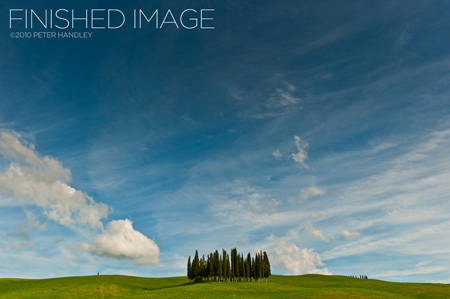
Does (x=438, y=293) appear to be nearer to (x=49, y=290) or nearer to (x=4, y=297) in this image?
(x=49, y=290)

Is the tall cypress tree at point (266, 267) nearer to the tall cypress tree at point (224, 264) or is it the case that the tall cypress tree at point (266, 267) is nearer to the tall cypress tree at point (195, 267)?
the tall cypress tree at point (224, 264)

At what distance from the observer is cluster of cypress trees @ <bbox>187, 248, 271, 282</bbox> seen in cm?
10394

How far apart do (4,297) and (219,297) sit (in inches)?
1955

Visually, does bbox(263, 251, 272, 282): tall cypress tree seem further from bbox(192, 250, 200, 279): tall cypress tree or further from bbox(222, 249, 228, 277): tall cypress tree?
bbox(192, 250, 200, 279): tall cypress tree

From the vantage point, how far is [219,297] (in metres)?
57.2

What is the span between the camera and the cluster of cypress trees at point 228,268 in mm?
103938

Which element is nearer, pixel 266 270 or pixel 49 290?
pixel 49 290

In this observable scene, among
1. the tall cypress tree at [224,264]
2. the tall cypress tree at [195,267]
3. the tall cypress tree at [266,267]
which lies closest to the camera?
the tall cypress tree at [224,264]

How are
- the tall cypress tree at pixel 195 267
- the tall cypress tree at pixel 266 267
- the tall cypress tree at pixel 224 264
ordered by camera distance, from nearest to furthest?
the tall cypress tree at pixel 224 264
the tall cypress tree at pixel 195 267
the tall cypress tree at pixel 266 267

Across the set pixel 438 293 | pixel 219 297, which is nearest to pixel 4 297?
pixel 219 297

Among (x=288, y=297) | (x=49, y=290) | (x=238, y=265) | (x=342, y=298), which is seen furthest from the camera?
(x=238, y=265)

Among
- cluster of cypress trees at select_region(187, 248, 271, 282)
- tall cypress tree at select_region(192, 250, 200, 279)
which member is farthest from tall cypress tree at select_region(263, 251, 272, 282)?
tall cypress tree at select_region(192, 250, 200, 279)

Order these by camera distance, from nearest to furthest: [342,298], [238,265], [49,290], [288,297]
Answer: [342,298] < [288,297] < [49,290] < [238,265]

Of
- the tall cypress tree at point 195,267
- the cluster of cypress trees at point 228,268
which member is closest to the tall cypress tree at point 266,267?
the cluster of cypress trees at point 228,268
